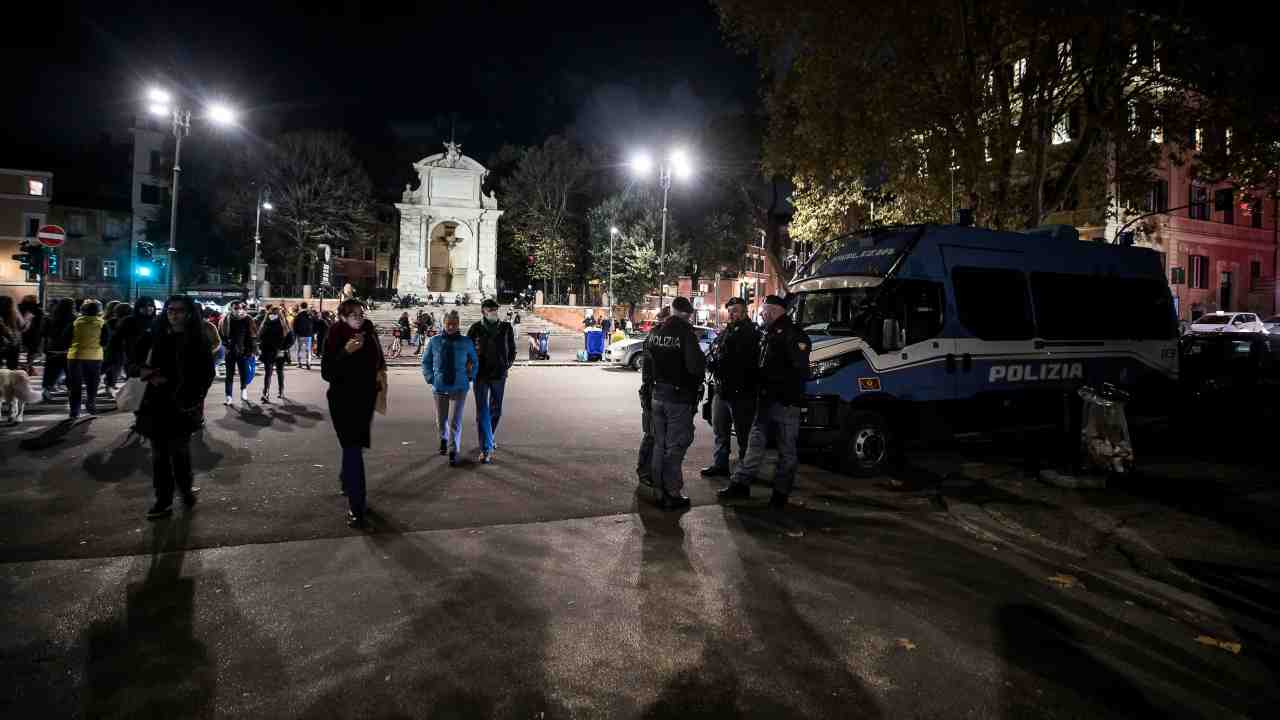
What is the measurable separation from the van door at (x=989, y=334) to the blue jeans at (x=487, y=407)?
18.5ft

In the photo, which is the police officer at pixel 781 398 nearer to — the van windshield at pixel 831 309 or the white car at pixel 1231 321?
the van windshield at pixel 831 309

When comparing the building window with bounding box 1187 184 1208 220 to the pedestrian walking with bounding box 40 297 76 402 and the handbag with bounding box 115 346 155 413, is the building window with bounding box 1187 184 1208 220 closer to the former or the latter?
the handbag with bounding box 115 346 155 413

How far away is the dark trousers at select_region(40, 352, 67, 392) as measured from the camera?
36.8 ft

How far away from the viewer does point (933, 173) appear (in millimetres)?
15711

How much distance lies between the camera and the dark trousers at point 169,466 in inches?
225

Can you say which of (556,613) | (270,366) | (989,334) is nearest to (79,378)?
(270,366)

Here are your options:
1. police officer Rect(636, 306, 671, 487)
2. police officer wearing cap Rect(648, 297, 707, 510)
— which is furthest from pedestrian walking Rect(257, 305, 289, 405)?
Result: police officer wearing cap Rect(648, 297, 707, 510)

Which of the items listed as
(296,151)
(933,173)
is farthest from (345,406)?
(296,151)

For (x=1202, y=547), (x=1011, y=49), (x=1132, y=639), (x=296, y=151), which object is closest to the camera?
(x=1132, y=639)

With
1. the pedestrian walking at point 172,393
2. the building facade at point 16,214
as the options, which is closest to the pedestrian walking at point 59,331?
the pedestrian walking at point 172,393

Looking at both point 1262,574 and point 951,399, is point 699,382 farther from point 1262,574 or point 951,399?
point 1262,574

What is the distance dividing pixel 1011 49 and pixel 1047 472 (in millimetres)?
11145

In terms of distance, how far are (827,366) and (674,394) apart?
2.15 meters

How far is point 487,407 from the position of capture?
8.28 meters
